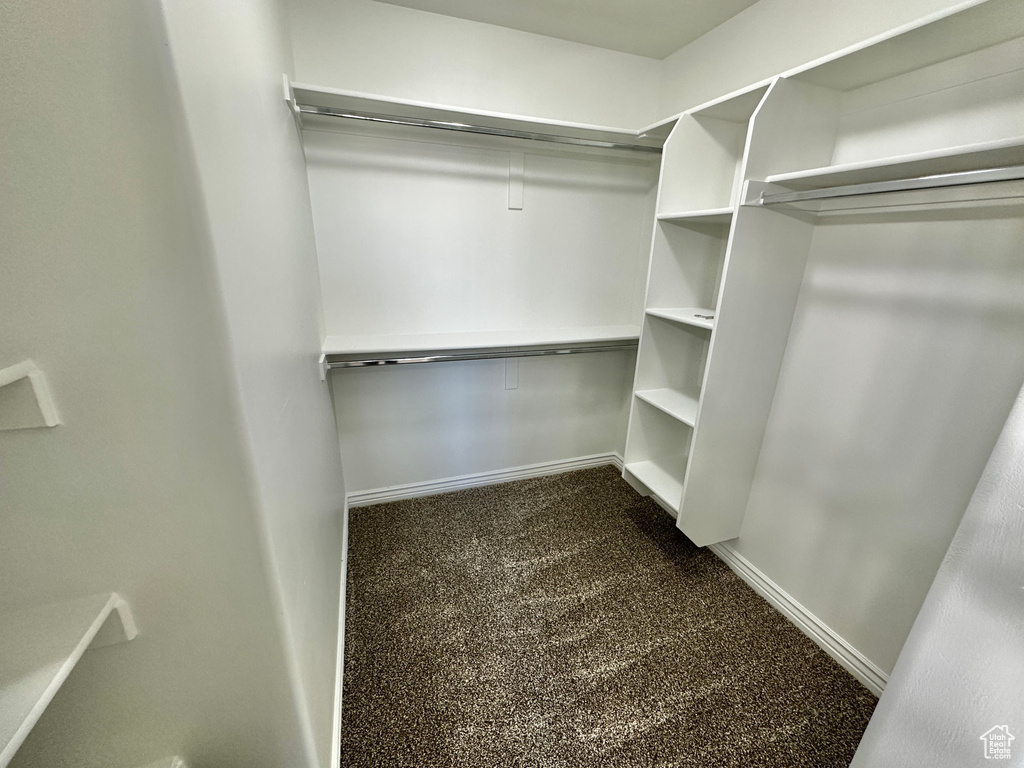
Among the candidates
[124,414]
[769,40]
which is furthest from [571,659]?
[769,40]

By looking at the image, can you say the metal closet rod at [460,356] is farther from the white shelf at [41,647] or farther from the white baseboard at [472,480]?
the white shelf at [41,647]

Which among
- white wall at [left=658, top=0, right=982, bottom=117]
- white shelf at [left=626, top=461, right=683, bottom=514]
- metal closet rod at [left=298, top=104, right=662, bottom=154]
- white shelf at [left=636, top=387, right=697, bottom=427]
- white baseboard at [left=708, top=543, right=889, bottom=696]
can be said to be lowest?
white baseboard at [left=708, top=543, right=889, bottom=696]

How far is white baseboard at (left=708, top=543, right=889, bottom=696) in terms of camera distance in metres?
1.40

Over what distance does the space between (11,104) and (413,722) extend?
165 cm

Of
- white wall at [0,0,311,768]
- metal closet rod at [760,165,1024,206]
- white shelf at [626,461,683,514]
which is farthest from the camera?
white shelf at [626,461,683,514]

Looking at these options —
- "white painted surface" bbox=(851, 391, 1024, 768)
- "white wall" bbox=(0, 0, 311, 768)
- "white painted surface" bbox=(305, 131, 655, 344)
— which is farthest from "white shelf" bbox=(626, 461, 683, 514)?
"white wall" bbox=(0, 0, 311, 768)

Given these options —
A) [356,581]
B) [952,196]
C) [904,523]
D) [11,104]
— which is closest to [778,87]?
[952,196]

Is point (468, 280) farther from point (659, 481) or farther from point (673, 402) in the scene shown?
point (659, 481)

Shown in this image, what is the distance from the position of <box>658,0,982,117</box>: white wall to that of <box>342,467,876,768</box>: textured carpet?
198 cm

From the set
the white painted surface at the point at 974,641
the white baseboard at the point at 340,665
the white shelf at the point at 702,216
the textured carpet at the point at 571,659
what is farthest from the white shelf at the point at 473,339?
the white painted surface at the point at 974,641

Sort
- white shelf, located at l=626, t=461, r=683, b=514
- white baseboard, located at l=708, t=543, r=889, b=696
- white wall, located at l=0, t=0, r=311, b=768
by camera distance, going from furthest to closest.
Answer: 1. white shelf, located at l=626, t=461, r=683, b=514
2. white baseboard, located at l=708, t=543, r=889, b=696
3. white wall, located at l=0, t=0, r=311, b=768

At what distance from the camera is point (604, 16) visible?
66.2 inches

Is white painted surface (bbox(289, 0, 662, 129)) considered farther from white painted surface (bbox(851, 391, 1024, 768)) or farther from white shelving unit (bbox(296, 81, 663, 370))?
white painted surface (bbox(851, 391, 1024, 768))

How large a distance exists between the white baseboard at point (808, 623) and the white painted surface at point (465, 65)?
2.33 metres
